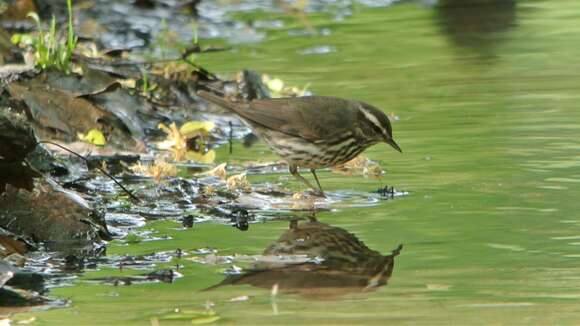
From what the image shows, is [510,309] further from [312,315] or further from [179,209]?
[179,209]

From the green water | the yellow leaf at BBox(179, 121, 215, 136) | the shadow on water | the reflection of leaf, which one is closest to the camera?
→ the green water

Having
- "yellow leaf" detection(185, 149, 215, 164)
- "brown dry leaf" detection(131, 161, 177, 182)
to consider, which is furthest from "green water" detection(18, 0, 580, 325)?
"brown dry leaf" detection(131, 161, 177, 182)

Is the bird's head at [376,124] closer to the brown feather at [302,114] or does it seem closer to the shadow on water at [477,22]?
the brown feather at [302,114]

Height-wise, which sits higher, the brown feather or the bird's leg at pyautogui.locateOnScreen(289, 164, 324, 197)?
the brown feather

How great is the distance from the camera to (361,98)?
440 inches

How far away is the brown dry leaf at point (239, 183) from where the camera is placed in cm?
805

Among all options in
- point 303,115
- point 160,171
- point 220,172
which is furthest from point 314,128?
point 160,171

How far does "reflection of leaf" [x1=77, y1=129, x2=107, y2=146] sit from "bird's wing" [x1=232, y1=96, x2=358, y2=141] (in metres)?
0.96

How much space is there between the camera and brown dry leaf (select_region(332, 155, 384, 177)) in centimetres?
873

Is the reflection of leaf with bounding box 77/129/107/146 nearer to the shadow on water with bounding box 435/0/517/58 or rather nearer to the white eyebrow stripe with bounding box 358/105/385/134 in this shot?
the white eyebrow stripe with bounding box 358/105/385/134

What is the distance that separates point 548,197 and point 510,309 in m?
2.36

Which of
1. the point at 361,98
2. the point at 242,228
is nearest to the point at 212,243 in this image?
the point at 242,228

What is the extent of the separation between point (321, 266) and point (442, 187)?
1903mm

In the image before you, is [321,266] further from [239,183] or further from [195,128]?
[195,128]
